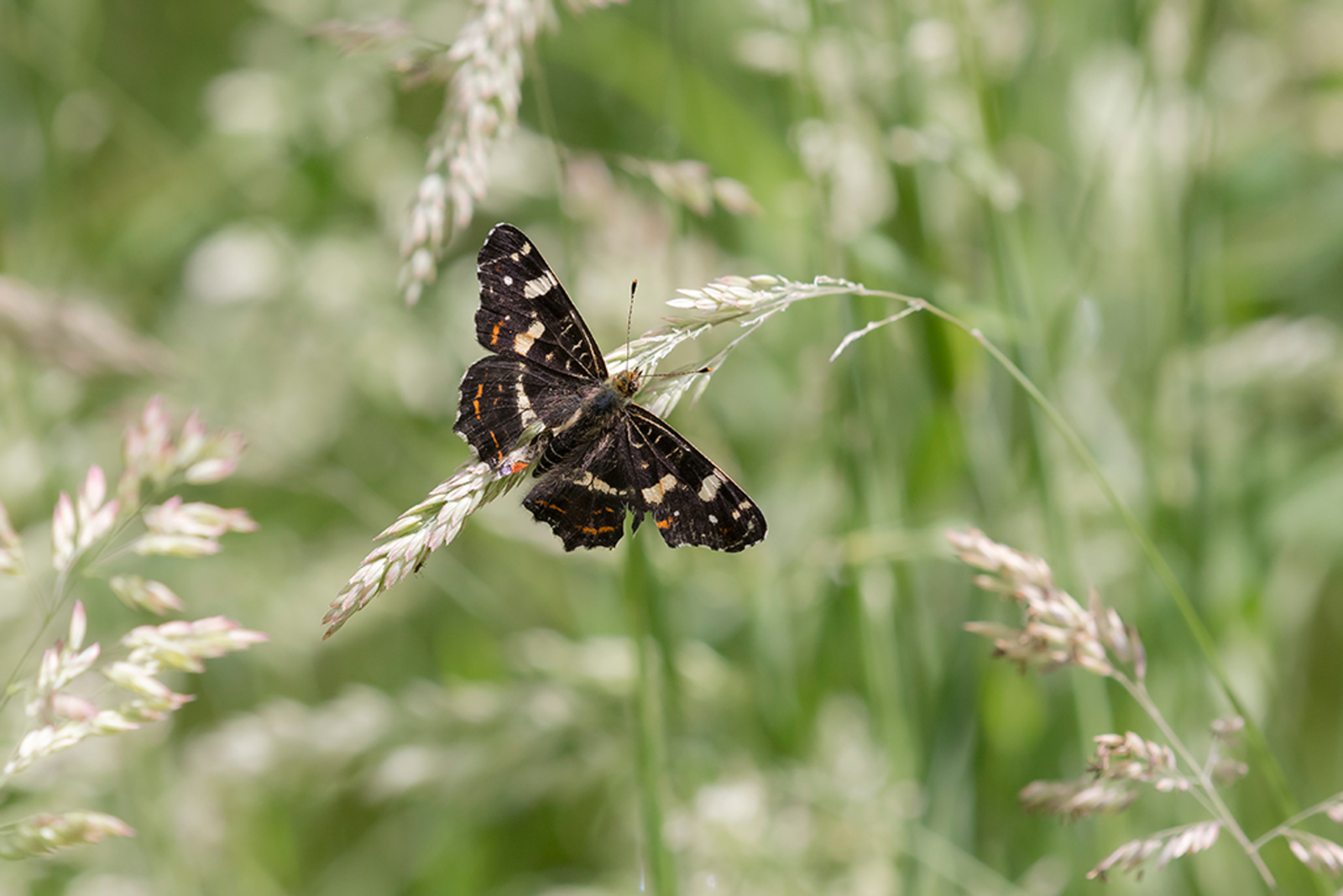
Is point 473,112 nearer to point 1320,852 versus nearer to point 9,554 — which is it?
Answer: point 9,554

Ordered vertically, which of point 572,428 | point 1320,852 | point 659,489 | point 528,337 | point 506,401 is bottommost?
point 1320,852

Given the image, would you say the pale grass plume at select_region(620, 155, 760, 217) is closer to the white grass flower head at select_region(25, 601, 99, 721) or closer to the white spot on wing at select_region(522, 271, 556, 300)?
the white spot on wing at select_region(522, 271, 556, 300)

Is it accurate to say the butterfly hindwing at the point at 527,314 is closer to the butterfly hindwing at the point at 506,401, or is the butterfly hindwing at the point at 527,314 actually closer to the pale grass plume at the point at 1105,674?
the butterfly hindwing at the point at 506,401

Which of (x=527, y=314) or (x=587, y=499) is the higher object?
(x=527, y=314)

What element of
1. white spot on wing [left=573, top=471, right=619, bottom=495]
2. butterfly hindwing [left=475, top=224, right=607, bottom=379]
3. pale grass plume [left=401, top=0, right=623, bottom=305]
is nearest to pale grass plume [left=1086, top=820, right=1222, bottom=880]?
white spot on wing [left=573, top=471, right=619, bottom=495]

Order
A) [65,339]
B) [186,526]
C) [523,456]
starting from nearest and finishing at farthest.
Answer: [186,526]
[523,456]
[65,339]

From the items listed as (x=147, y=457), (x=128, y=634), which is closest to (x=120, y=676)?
(x=128, y=634)

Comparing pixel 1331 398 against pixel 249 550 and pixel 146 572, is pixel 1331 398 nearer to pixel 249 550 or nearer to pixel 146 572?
pixel 249 550

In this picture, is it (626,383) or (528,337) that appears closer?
(626,383)
